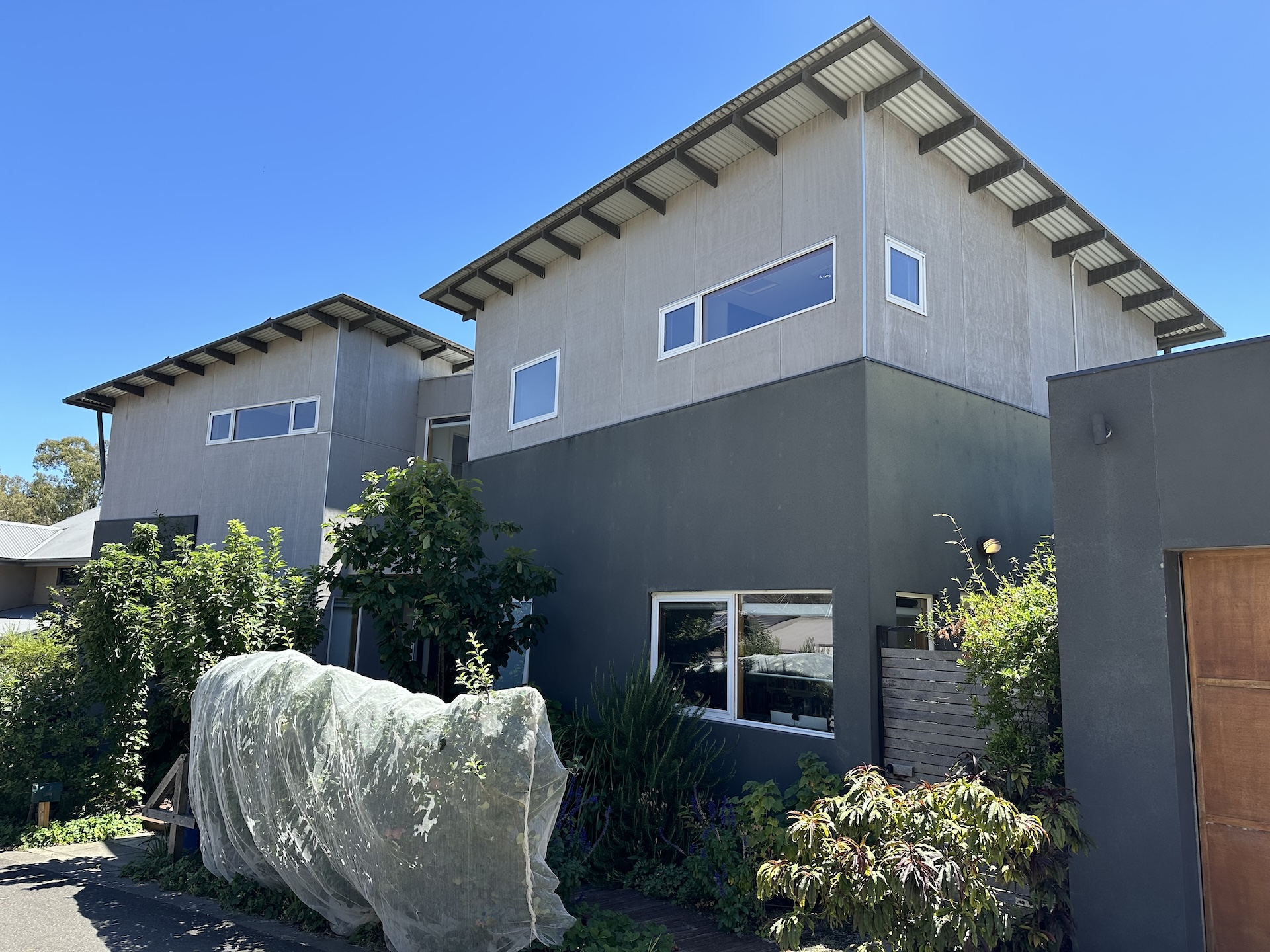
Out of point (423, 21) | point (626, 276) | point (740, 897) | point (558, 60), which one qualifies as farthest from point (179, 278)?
point (740, 897)

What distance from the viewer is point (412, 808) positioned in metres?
5.06

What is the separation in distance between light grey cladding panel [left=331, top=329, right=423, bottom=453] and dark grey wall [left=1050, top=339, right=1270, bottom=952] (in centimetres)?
1243

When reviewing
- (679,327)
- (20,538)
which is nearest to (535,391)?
(679,327)

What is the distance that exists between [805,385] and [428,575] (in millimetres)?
4450

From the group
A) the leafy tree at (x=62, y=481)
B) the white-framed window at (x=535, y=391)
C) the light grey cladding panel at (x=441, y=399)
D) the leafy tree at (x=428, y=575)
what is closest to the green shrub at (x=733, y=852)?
the leafy tree at (x=428, y=575)

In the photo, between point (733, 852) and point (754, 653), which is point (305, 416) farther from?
point (733, 852)

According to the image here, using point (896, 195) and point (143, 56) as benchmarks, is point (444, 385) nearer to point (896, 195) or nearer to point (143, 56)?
point (143, 56)

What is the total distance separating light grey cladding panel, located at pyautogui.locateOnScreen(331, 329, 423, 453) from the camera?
15039mm

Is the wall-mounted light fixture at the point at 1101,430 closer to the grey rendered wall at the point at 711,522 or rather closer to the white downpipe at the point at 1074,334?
the grey rendered wall at the point at 711,522

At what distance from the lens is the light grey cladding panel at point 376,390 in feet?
49.3

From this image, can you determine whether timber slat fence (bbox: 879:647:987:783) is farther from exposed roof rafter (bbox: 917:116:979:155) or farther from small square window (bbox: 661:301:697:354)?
exposed roof rafter (bbox: 917:116:979:155)

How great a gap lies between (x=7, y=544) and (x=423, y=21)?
77.0ft

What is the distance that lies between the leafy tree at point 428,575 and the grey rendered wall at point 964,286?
4.66 meters

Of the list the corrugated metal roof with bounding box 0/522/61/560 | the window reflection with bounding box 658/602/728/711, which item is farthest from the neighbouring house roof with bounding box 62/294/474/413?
the corrugated metal roof with bounding box 0/522/61/560
